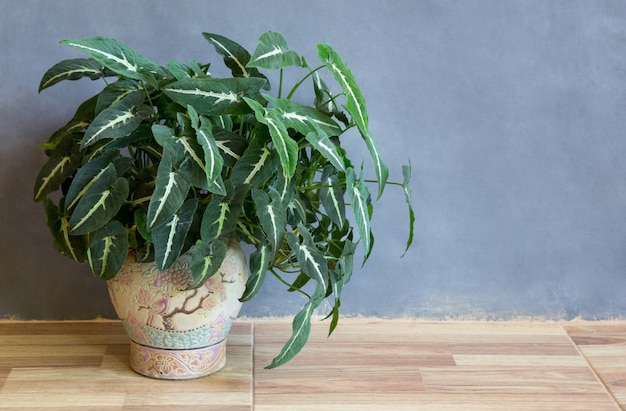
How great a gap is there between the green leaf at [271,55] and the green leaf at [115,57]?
0.67 ft

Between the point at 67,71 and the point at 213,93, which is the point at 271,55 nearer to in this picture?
the point at 213,93

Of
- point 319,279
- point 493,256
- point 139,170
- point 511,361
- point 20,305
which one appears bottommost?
point 20,305

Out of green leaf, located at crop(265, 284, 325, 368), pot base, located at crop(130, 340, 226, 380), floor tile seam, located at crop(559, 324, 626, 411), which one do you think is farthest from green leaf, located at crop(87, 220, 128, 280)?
floor tile seam, located at crop(559, 324, 626, 411)

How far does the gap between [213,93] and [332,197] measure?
0.34m

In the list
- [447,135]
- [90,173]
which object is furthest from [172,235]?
[447,135]

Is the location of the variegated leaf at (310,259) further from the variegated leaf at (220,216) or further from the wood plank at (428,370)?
the wood plank at (428,370)

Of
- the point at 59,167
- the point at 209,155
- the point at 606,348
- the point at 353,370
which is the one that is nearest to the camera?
the point at 209,155

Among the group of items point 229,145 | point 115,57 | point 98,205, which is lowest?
point 98,205

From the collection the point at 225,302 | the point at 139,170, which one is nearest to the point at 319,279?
the point at 225,302

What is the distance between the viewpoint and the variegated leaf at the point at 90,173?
1.43 m

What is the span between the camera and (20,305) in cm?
192

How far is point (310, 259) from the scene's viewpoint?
1515 millimetres

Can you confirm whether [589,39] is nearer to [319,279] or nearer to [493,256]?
[493,256]

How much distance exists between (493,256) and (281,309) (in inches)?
21.3
